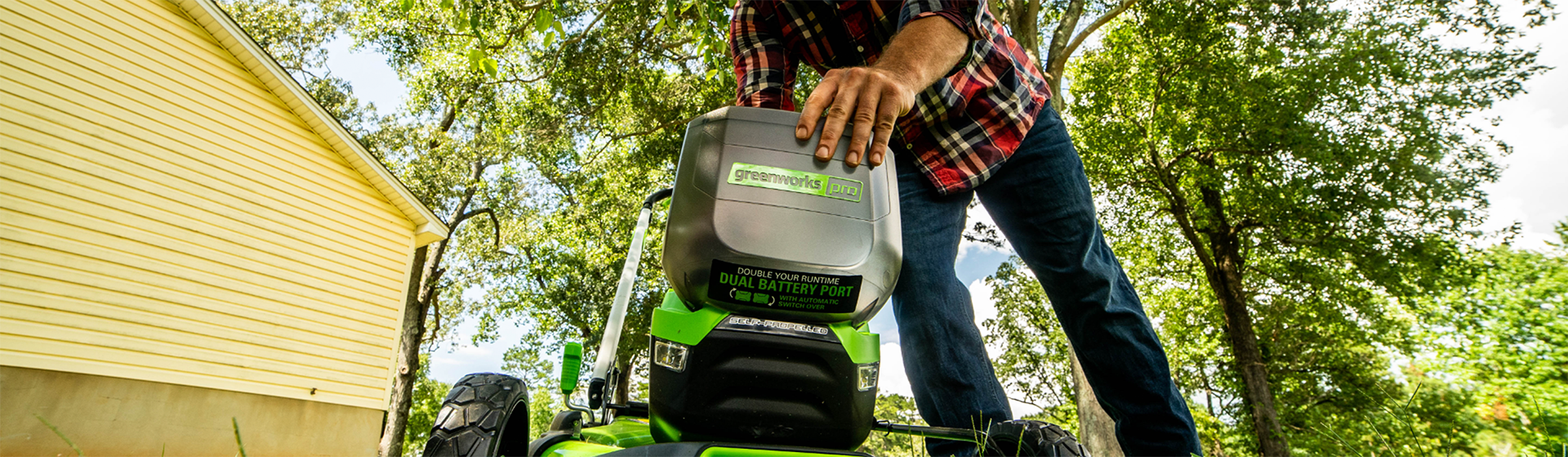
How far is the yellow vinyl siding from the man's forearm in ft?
29.3

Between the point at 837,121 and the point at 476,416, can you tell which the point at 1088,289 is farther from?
the point at 476,416

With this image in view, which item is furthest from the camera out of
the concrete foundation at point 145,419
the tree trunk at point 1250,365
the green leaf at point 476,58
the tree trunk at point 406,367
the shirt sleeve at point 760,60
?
the tree trunk at point 406,367

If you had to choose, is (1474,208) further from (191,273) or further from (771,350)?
(191,273)

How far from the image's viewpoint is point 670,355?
1.22 metres

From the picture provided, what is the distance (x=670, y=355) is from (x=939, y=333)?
2.28 feet

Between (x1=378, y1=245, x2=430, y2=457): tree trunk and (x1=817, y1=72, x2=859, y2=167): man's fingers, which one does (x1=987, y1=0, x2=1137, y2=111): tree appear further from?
(x1=378, y1=245, x2=430, y2=457): tree trunk

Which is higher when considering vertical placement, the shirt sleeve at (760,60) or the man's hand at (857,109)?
the shirt sleeve at (760,60)

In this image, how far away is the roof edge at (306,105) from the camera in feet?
28.1

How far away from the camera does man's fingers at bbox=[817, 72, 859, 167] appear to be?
1181 millimetres

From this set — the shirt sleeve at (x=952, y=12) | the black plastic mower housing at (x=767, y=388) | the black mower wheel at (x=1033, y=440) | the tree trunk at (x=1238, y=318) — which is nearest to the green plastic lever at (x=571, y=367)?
the black plastic mower housing at (x=767, y=388)

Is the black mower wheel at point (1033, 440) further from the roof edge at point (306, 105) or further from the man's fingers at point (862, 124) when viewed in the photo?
the roof edge at point (306, 105)

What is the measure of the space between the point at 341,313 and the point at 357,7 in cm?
1116

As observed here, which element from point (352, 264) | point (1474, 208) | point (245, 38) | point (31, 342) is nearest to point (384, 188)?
point (352, 264)

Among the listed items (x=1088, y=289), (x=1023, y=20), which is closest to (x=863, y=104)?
(x=1088, y=289)
